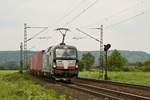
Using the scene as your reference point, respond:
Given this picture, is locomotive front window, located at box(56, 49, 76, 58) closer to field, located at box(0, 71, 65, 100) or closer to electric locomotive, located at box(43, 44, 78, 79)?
electric locomotive, located at box(43, 44, 78, 79)

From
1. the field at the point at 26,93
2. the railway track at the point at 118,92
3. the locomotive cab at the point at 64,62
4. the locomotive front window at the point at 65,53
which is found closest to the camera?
the field at the point at 26,93

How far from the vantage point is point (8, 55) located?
178m

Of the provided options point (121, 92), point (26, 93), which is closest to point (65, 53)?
point (121, 92)

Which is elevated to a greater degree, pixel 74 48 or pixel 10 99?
pixel 74 48

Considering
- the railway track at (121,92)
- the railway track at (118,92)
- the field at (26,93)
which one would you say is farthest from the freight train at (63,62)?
the field at (26,93)

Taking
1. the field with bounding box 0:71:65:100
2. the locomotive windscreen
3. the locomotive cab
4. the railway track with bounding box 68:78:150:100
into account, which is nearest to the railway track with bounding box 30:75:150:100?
the railway track with bounding box 68:78:150:100

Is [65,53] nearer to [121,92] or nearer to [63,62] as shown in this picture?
[63,62]

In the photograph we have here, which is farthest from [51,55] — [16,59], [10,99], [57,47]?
[16,59]

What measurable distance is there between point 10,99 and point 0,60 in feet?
549

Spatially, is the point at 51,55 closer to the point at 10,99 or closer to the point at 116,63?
the point at 10,99

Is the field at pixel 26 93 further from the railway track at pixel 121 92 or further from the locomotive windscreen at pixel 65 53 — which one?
the locomotive windscreen at pixel 65 53

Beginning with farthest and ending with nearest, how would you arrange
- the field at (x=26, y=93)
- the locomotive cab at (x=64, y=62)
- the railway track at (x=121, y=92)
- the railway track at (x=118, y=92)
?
the locomotive cab at (x=64, y=62), the railway track at (x=121, y=92), the railway track at (x=118, y=92), the field at (x=26, y=93)

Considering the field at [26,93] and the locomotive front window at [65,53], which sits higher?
the locomotive front window at [65,53]

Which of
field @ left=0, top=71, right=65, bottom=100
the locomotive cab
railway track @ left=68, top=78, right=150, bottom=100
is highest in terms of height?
the locomotive cab
